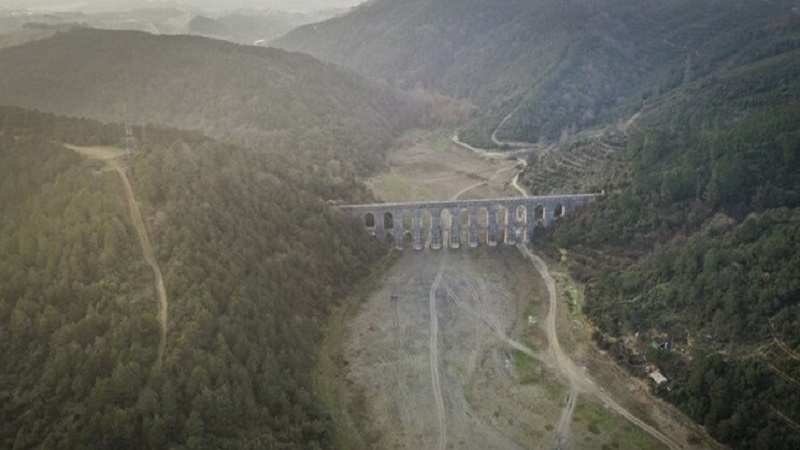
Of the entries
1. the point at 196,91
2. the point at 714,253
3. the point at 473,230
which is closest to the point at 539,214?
the point at 473,230

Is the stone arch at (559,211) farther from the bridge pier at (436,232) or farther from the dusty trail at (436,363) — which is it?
the dusty trail at (436,363)

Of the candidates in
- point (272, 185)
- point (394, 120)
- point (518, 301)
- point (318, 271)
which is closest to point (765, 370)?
point (518, 301)

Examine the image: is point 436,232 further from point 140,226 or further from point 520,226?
point 140,226

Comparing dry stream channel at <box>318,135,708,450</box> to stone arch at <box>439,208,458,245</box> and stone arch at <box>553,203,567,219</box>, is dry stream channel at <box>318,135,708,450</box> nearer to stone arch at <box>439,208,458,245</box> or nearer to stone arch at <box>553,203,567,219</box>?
stone arch at <box>439,208,458,245</box>

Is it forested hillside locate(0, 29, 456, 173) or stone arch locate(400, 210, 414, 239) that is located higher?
forested hillside locate(0, 29, 456, 173)

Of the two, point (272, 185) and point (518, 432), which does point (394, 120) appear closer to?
point (272, 185)

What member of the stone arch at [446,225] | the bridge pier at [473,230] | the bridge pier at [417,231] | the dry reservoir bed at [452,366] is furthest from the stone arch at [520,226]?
the bridge pier at [417,231]

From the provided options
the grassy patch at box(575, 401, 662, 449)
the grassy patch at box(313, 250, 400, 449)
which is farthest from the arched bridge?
the grassy patch at box(575, 401, 662, 449)
